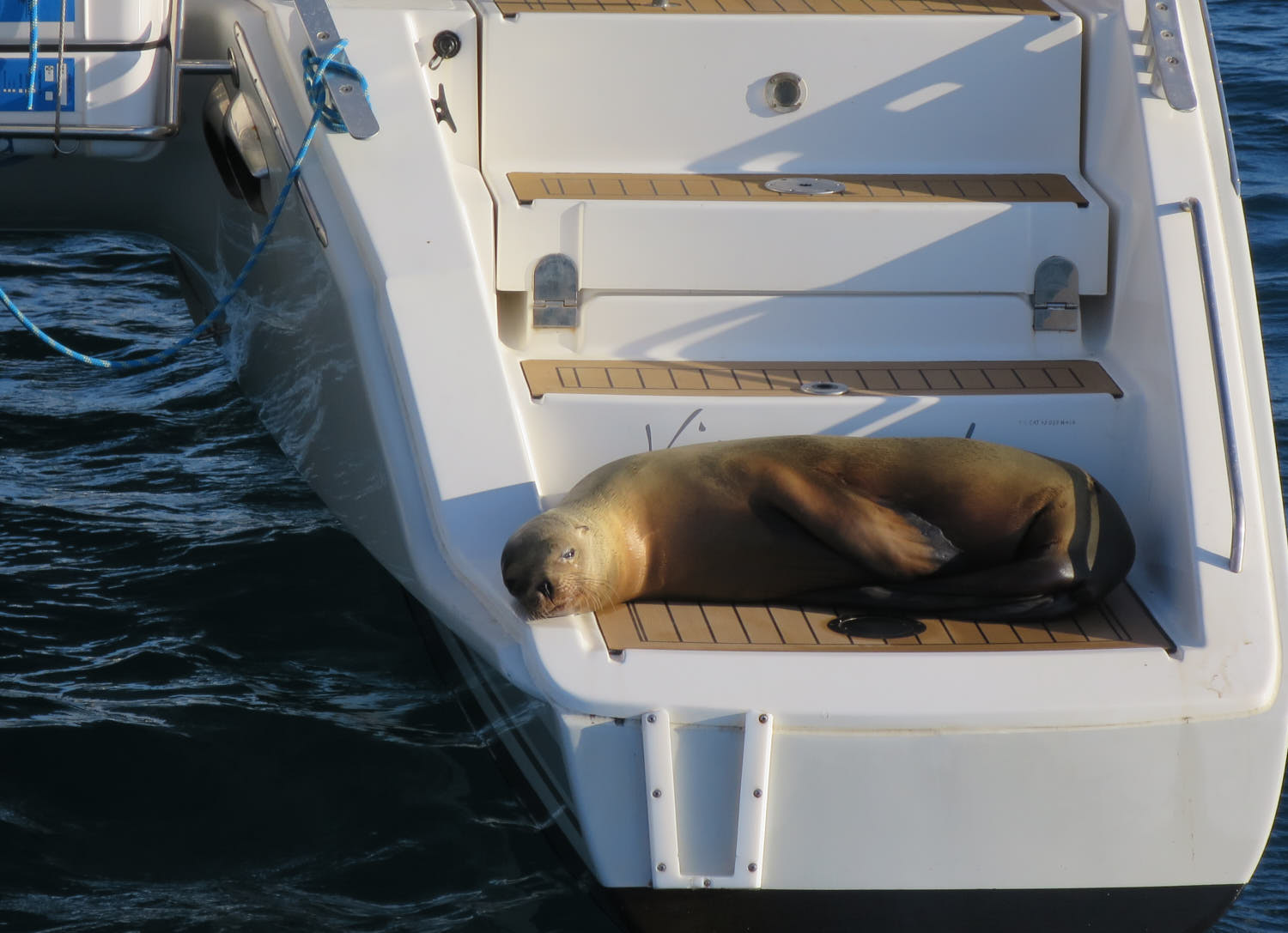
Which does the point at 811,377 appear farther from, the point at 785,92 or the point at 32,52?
the point at 32,52

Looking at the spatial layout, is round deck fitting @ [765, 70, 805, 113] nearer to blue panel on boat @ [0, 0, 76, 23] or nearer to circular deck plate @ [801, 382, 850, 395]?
circular deck plate @ [801, 382, 850, 395]

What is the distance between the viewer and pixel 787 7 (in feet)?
13.4

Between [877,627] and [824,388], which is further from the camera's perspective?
[824,388]

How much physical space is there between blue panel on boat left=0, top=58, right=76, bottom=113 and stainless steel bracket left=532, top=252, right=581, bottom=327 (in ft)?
4.10

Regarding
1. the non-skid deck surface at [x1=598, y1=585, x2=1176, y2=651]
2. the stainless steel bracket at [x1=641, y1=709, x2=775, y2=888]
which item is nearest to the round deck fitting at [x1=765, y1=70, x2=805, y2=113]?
the non-skid deck surface at [x1=598, y1=585, x2=1176, y2=651]

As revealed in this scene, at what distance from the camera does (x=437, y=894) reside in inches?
122

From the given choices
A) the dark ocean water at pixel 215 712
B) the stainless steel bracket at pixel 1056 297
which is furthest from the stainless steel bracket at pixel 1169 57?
the dark ocean water at pixel 215 712

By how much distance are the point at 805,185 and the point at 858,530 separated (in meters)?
1.24

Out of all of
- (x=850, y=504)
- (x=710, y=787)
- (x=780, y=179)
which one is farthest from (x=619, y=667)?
(x=780, y=179)

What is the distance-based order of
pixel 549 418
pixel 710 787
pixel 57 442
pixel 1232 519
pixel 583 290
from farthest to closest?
pixel 57 442 < pixel 583 290 < pixel 549 418 < pixel 1232 519 < pixel 710 787

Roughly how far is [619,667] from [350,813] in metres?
1.06

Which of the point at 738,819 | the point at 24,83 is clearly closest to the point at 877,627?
the point at 738,819

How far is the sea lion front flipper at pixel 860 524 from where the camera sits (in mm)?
2920

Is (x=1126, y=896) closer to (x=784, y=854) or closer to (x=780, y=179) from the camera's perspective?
(x=784, y=854)
